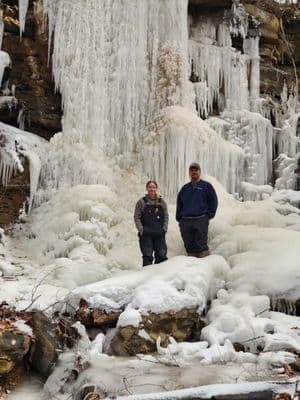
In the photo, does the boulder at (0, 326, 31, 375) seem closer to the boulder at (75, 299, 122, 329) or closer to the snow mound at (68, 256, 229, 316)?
the boulder at (75, 299, 122, 329)

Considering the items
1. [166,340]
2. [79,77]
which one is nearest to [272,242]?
[166,340]

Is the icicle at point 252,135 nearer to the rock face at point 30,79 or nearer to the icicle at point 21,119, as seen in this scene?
the rock face at point 30,79

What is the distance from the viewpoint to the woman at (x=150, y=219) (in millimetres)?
7180

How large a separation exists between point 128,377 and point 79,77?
24.6 ft

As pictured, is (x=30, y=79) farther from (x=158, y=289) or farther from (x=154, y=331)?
(x=154, y=331)

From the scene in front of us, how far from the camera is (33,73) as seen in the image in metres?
10.9

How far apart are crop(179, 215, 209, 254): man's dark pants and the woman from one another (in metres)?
0.31

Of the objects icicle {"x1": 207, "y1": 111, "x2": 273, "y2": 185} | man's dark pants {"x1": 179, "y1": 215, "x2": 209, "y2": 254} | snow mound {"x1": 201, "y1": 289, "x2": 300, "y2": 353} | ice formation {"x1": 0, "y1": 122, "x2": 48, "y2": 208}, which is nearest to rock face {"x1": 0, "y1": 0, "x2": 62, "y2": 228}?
ice formation {"x1": 0, "y1": 122, "x2": 48, "y2": 208}

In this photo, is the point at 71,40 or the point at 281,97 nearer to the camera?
the point at 71,40

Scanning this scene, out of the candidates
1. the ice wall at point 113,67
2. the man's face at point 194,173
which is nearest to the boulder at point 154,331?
the man's face at point 194,173

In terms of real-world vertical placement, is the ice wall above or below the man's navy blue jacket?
above

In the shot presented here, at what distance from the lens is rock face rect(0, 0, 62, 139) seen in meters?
10.7

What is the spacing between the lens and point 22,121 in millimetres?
10680

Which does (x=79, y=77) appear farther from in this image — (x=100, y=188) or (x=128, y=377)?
(x=128, y=377)
